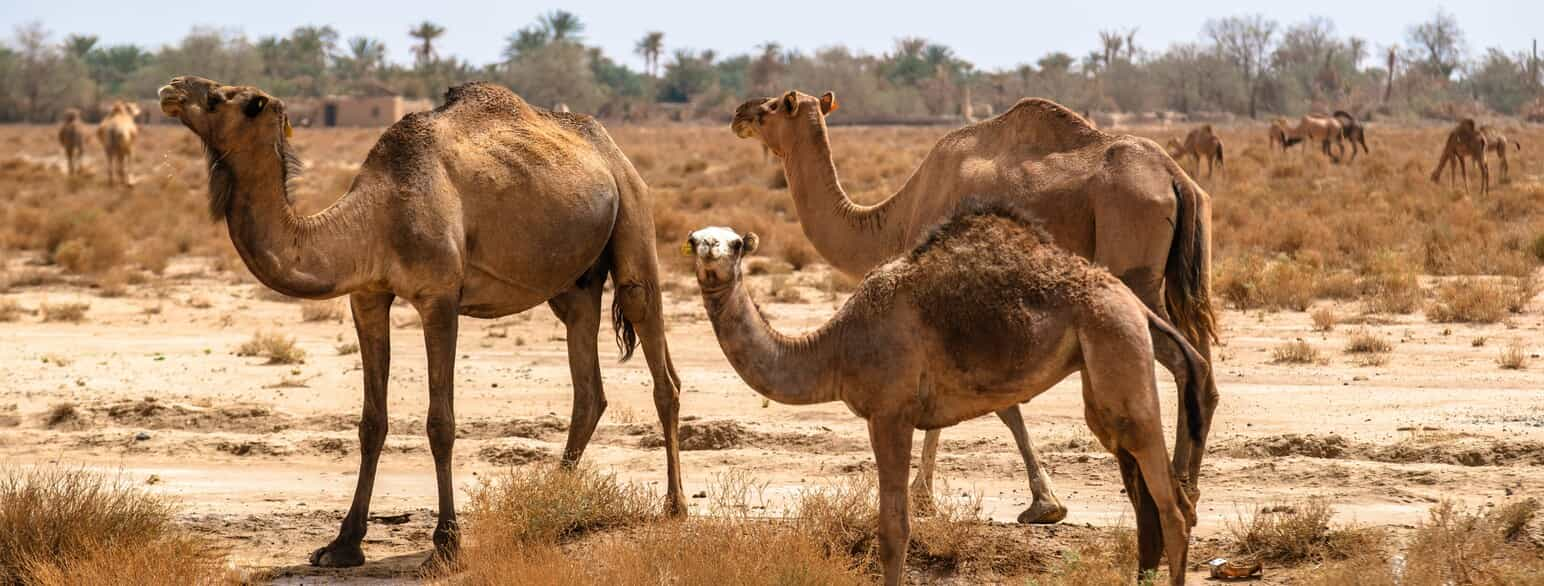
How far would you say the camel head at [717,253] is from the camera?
19.4 feet

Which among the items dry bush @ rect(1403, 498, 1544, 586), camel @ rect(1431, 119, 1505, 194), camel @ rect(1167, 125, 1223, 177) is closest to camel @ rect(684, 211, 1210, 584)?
dry bush @ rect(1403, 498, 1544, 586)

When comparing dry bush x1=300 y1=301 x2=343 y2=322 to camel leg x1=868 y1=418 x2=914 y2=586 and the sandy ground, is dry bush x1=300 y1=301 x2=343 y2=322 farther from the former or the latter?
camel leg x1=868 y1=418 x2=914 y2=586

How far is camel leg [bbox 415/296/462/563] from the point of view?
7.63 meters

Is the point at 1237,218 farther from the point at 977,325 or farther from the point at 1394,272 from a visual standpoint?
the point at 977,325

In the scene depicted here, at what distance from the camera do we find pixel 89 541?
295 inches

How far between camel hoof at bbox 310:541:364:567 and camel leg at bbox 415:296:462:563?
0.34 metres

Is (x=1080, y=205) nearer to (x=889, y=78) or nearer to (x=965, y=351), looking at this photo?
(x=965, y=351)

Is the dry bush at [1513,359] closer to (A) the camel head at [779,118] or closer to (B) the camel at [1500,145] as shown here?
(A) the camel head at [779,118]

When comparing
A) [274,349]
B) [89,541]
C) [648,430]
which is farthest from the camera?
[274,349]

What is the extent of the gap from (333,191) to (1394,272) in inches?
859

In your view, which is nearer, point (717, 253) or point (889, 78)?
point (717, 253)

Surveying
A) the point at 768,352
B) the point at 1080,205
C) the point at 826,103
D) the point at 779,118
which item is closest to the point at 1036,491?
the point at 1080,205

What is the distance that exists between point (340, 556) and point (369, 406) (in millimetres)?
679

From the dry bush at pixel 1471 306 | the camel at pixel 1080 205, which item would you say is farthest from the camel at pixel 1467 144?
the camel at pixel 1080 205
